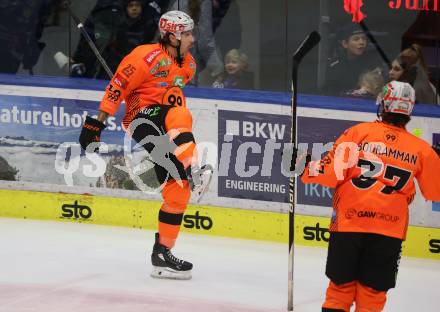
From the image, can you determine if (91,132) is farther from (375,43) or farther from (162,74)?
(375,43)

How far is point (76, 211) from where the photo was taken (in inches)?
342

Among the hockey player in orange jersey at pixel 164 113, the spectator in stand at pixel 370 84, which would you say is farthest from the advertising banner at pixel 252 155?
the hockey player in orange jersey at pixel 164 113

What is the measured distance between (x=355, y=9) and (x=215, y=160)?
1.47 meters

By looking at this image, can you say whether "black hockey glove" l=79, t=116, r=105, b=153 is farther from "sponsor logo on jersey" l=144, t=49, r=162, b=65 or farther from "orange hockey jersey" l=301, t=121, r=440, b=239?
"orange hockey jersey" l=301, t=121, r=440, b=239

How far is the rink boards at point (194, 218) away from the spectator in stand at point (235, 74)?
0.90 metres

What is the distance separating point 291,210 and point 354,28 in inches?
80.2

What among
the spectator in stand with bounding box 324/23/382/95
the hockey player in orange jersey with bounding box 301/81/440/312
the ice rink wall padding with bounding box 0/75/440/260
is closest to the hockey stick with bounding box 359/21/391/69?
the spectator in stand with bounding box 324/23/382/95

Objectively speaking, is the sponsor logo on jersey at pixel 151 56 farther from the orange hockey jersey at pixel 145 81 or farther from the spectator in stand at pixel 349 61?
the spectator in stand at pixel 349 61

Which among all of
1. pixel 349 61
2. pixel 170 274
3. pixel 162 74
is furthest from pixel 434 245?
pixel 162 74

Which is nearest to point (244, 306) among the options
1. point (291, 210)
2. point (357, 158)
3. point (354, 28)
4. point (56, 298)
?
point (291, 210)

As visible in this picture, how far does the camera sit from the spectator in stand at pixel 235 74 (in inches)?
326

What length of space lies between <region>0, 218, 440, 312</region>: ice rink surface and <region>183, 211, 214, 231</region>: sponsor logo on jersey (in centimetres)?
10

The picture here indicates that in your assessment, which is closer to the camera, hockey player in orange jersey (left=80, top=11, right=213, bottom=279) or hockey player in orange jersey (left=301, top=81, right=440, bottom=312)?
hockey player in orange jersey (left=301, top=81, right=440, bottom=312)

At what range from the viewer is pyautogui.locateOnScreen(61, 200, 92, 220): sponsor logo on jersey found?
28.4 ft
